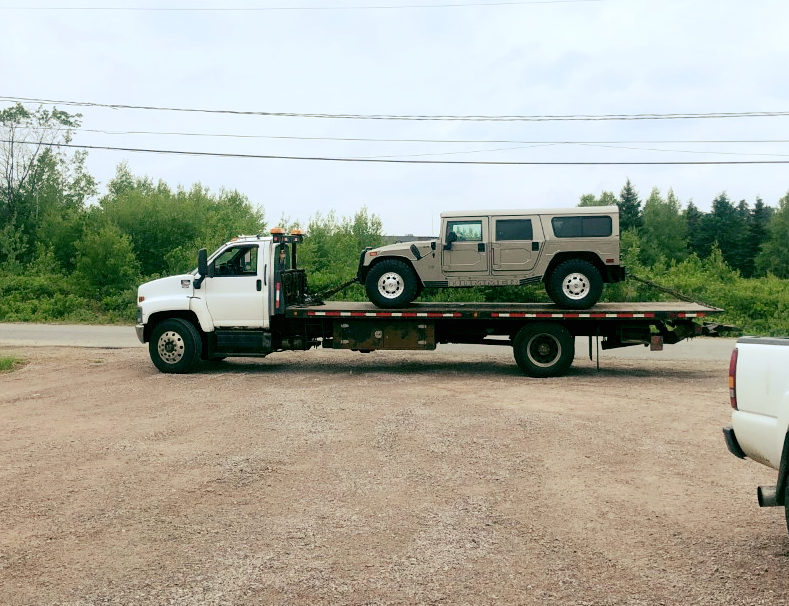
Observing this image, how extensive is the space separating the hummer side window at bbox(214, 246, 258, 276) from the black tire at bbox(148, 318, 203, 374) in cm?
110

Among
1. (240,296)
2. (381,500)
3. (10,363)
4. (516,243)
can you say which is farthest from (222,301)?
(381,500)

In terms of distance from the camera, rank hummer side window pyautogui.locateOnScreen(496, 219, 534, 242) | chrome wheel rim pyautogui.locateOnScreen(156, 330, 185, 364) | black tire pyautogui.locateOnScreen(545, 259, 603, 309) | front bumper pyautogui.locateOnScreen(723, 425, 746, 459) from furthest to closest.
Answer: chrome wheel rim pyautogui.locateOnScreen(156, 330, 185, 364), hummer side window pyautogui.locateOnScreen(496, 219, 534, 242), black tire pyautogui.locateOnScreen(545, 259, 603, 309), front bumper pyautogui.locateOnScreen(723, 425, 746, 459)

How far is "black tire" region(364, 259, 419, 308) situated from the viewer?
1427 cm

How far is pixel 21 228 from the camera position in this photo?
4225 centimetres

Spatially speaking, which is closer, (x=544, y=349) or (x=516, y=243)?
(x=544, y=349)

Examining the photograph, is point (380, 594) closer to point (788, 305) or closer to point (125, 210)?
point (788, 305)

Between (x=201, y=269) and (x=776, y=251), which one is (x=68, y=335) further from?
(x=776, y=251)

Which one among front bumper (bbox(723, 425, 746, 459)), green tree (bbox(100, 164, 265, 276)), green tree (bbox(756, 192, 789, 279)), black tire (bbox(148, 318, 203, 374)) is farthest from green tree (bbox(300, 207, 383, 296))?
green tree (bbox(756, 192, 789, 279))

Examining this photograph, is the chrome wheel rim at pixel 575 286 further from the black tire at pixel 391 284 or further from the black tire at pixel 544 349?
the black tire at pixel 391 284

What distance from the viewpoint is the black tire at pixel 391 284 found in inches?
562

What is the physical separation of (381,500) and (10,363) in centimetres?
1158

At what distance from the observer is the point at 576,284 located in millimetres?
13844

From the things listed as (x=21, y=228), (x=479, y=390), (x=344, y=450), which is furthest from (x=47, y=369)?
(x=21, y=228)

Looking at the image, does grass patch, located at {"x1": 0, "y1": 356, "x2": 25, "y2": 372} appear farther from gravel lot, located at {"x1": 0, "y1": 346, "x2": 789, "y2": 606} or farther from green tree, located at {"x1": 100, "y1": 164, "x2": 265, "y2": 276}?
green tree, located at {"x1": 100, "y1": 164, "x2": 265, "y2": 276}
